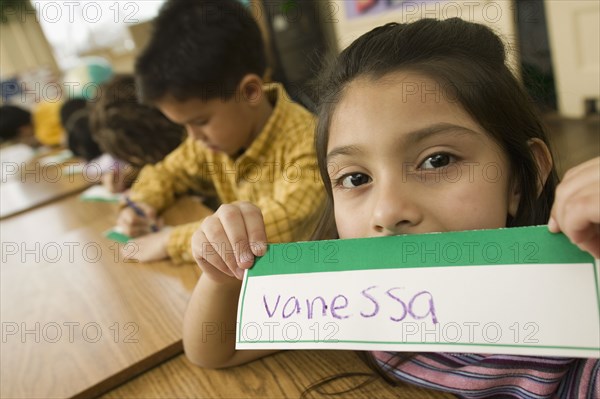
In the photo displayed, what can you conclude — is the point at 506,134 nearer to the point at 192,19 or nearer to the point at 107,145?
the point at 192,19

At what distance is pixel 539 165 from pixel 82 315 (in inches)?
25.9

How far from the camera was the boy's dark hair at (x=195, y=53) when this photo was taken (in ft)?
3.34

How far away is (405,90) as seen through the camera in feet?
1.51

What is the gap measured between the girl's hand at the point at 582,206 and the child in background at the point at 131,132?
1.30 meters

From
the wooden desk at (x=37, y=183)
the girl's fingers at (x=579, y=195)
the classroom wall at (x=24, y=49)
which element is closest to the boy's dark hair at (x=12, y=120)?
the wooden desk at (x=37, y=183)

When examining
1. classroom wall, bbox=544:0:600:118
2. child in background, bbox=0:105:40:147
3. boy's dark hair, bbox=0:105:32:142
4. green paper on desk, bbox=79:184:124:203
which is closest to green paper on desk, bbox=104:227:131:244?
green paper on desk, bbox=79:184:124:203

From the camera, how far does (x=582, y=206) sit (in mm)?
279

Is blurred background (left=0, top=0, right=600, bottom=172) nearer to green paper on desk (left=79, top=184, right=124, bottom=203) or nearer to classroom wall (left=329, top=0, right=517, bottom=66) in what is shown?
classroom wall (left=329, top=0, right=517, bottom=66)

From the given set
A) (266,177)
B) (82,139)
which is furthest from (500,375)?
(82,139)

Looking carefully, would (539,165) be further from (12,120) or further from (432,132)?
(12,120)

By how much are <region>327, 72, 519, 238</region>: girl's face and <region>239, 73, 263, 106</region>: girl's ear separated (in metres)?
0.63

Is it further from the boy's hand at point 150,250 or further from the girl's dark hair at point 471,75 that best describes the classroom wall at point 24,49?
the girl's dark hair at point 471,75

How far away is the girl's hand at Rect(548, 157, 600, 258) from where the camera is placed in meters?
0.28

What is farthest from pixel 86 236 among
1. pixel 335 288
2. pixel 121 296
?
pixel 335 288
